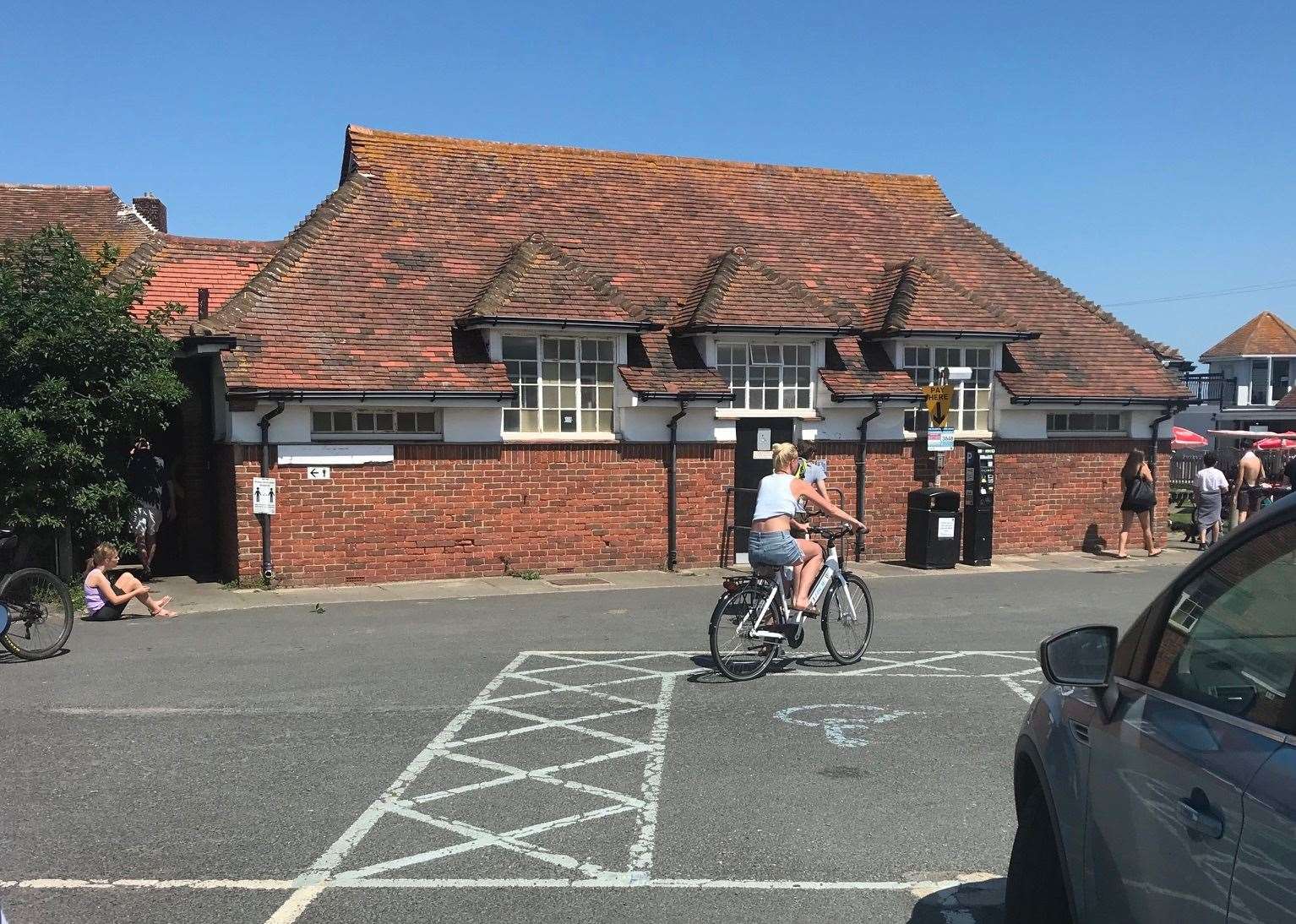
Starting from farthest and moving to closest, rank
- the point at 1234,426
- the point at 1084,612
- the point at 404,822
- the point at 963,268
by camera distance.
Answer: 1. the point at 1234,426
2. the point at 963,268
3. the point at 1084,612
4. the point at 404,822

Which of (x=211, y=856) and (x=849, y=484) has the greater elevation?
(x=849, y=484)

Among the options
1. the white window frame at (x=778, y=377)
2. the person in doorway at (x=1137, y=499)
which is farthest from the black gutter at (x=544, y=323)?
the person in doorway at (x=1137, y=499)

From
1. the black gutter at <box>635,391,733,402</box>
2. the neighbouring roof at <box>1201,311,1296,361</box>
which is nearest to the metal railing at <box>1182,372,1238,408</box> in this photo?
the neighbouring roof at <box>1201,311,1296,361</box>

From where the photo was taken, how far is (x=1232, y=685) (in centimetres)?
266

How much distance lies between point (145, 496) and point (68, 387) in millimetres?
1985

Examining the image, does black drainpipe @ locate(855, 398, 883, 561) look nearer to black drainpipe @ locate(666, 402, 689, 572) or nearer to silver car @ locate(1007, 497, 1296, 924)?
black drainpipe @ locate(666, 402, 689, 572)

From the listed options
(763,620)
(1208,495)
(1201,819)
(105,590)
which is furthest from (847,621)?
(1208,495)

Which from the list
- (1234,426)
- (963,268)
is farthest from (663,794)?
(1234,426)

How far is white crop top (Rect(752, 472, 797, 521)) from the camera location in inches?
345

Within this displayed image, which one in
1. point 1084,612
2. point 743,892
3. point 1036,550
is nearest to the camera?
point 743,892

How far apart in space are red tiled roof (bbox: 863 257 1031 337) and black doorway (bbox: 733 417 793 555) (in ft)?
8.05

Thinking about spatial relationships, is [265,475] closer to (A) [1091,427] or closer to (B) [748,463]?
(B) [748,463]

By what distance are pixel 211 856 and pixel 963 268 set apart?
1715 centimetres

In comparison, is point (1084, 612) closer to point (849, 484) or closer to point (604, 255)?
point (849, 484)
